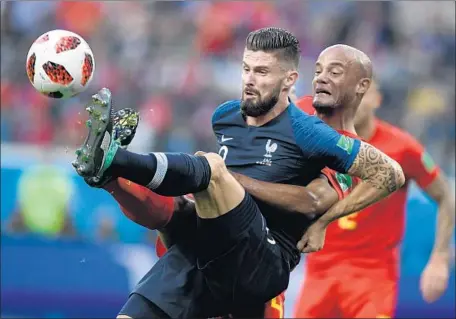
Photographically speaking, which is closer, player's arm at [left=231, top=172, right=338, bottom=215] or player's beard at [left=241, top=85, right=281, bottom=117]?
Result: player's arm at [left=231, top=172, right=338, bottom=215]

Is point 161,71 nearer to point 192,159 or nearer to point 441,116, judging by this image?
point 441,116

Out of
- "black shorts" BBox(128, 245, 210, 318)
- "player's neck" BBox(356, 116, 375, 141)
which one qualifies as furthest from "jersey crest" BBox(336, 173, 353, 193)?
"player's neck" BBox(356, 116, 375, 141)

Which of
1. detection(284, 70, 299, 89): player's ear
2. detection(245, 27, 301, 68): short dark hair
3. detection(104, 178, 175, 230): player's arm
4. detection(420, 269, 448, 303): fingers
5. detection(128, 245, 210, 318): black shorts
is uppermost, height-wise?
detection(245, 27, 301, 68): short dark hair

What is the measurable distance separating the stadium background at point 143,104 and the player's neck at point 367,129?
304cm

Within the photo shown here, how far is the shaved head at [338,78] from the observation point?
6.05m

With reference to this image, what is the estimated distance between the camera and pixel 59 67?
5.29m

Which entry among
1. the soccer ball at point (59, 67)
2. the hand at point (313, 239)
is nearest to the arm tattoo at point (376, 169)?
the hand at point (313, 239)

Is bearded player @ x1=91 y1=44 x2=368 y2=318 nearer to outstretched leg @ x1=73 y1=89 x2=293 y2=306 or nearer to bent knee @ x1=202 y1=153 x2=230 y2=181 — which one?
outstretched leg @ x1=73 y1=89 x2=293 y2=306

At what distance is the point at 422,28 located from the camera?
14.4 metres

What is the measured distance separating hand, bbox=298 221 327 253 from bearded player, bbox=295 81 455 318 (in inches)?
76.7

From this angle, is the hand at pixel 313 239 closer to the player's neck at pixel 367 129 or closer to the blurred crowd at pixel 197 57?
the player's neck at pixel 367 129

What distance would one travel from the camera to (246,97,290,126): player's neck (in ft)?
18.5

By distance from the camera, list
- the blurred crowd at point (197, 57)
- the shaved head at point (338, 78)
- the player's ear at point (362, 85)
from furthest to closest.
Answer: the blurred crowd at point (197, 57) → the player's ear at point (362, 85) → the shaved head at point (338, 78)

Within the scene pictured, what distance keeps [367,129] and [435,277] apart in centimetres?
123
